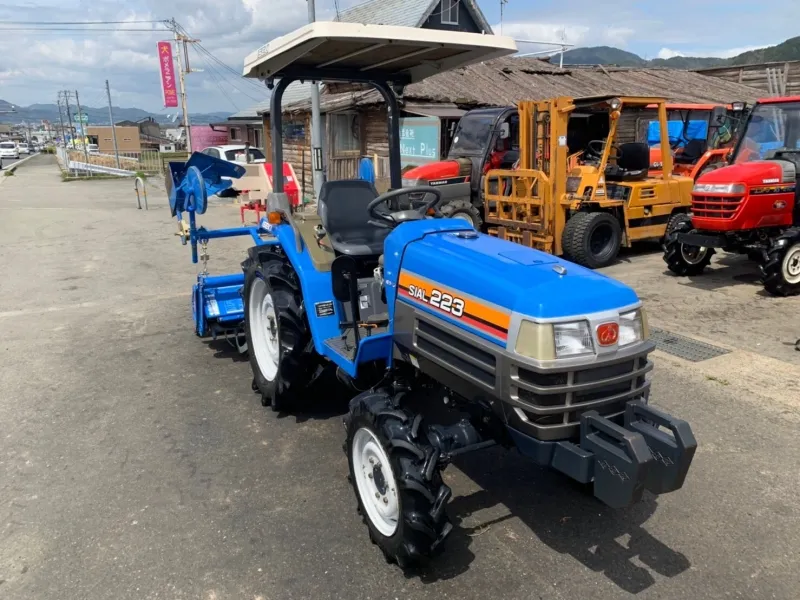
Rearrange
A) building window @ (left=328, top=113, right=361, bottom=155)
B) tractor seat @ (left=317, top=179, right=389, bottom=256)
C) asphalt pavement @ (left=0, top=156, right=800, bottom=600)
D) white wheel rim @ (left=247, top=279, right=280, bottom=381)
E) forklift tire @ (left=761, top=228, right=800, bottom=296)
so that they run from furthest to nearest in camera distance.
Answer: building window @ (left=328, top=113, right=361, bottom=155) → forklift tire @ (left=761, top=228, right=800, bottom=296) → white wheel rim @ (left=247, top=279, right=280, bottom=381) → tractor seat @ (left=317, top=179, right=389, bottom=256) → asphalt pavement @ (left=0, top=156, right=800, bottom=600)

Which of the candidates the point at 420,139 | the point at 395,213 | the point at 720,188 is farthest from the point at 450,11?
the point at 395,213

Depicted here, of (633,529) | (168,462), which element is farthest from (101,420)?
(633,529)

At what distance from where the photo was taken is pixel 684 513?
2988 mm

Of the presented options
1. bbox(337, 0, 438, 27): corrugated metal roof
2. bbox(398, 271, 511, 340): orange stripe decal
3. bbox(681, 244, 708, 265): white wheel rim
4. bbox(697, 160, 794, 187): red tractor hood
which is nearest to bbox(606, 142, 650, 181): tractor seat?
bbox(681, 244, 708, 265): white wheel rim

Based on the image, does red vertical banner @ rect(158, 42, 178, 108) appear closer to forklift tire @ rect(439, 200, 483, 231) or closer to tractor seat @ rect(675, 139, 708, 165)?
forklift tire @ rect(439, 200, 483, 231)

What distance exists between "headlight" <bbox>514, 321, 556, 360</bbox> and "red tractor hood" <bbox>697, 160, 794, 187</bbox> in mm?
5561

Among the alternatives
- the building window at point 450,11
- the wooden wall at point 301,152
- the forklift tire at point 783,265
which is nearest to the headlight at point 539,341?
the forklift tire at point 783,265

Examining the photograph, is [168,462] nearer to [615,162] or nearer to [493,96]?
[615,162]

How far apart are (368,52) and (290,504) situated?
8.22ft

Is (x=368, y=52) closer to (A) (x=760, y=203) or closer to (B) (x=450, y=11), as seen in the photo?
(A) (x=760, y=203)

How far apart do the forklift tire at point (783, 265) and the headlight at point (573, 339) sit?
208 inches

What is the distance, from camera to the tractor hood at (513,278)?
229 cm

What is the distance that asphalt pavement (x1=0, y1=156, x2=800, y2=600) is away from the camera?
257 cm

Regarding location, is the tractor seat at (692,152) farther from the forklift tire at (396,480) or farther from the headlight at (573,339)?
the forklift tire at (396,480)
